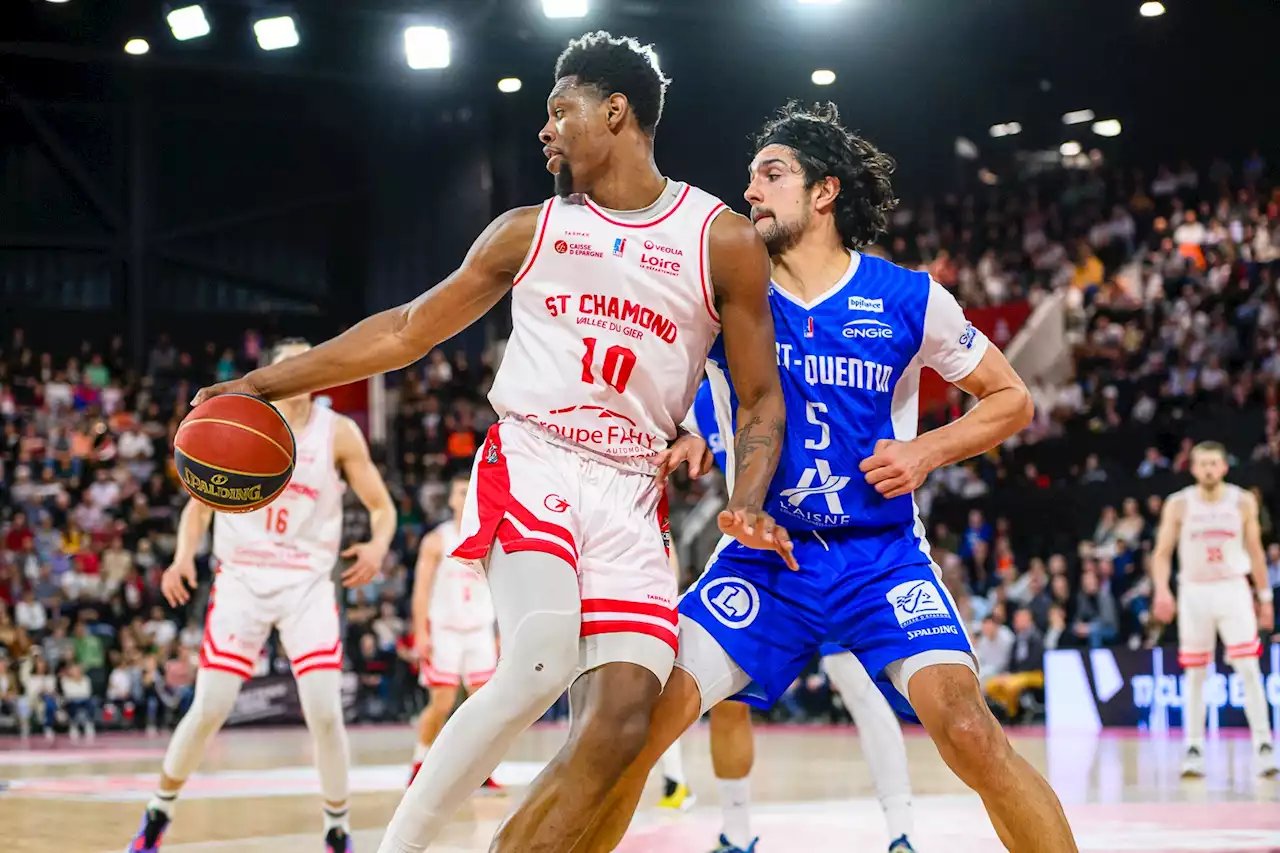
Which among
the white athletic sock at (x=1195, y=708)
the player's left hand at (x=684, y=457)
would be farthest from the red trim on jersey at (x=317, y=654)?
the white athletic sock at (x=1195, y=708)

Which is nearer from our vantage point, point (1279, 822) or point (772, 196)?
point (772, 196)

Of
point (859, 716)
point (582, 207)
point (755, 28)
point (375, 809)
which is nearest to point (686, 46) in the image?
point (755, 28)

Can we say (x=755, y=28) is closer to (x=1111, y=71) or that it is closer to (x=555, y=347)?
(x=1111, y=71)

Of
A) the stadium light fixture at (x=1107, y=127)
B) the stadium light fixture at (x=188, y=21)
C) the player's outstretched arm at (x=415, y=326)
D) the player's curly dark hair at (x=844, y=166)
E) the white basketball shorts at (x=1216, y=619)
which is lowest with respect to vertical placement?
the white basketball shorts at (x=1216, y=619)

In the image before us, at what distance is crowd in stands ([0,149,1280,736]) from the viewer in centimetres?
1529

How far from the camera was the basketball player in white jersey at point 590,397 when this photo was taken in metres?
3.38

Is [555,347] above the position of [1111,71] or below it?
below

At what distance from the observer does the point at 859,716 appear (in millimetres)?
5777

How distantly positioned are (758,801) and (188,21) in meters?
13.5

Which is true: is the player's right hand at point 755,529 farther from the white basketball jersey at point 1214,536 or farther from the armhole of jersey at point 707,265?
the white basketball jersey at point 1214,536

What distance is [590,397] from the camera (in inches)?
140

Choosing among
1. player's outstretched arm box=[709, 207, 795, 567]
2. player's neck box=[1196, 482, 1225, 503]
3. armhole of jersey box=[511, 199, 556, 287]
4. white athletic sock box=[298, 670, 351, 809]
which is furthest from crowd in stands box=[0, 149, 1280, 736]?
armhole of jersey box=[511, 199, 556, 287]

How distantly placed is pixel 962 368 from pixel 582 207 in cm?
119

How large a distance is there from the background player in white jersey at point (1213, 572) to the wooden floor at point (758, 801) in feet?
2.11
